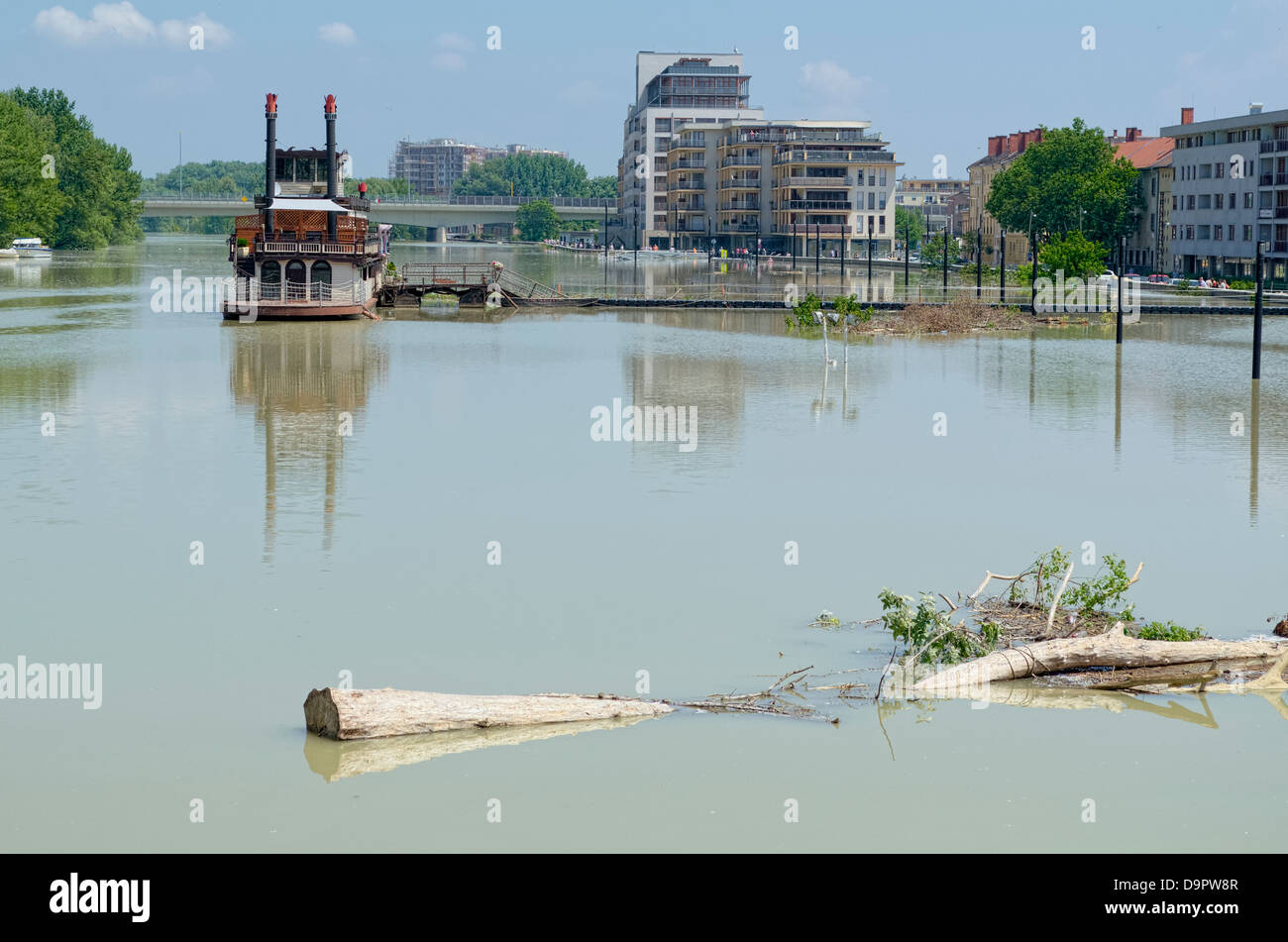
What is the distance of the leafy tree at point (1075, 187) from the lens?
132500 mm

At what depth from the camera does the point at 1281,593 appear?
2175 cm

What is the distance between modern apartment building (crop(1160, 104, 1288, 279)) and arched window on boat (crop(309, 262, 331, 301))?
63.0 m

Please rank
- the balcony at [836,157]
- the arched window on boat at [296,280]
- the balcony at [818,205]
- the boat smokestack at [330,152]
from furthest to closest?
the balcony at [818,205], the balcony at [836,157], the boat smokestack at [330,152], the arched window on boat at [296,280]

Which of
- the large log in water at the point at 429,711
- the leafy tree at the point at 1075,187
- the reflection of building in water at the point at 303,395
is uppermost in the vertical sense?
the leafy tree at the point at 1075,187

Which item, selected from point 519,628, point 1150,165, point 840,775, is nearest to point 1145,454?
point 519,628

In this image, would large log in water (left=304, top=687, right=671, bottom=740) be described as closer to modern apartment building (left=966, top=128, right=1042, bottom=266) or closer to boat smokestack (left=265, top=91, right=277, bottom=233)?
boat smokestack (left=265, top=91, right=277, bottom=233)

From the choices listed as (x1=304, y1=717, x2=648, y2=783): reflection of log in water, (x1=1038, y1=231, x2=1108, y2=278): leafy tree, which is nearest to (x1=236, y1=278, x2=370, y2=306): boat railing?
(x1=1038, y1=231, x2=1108, y2=278): leafy tree

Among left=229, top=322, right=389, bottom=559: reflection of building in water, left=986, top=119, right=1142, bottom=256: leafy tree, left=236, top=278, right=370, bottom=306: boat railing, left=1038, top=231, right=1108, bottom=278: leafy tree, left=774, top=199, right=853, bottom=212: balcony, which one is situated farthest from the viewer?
left=774, top=199, right=853, bottom=212: balcony

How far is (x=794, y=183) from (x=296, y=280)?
105 m

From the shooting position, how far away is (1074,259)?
3506 inches

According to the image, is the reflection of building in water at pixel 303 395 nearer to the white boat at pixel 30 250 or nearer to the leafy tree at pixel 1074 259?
the leafy tree at pixel 1074 259

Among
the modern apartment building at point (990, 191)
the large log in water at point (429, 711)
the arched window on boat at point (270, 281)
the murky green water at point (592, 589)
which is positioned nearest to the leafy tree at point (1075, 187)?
the modern apartment building at point (990, 191)

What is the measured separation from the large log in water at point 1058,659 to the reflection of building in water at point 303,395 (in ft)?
35.8

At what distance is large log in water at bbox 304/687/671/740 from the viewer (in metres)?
15.5
